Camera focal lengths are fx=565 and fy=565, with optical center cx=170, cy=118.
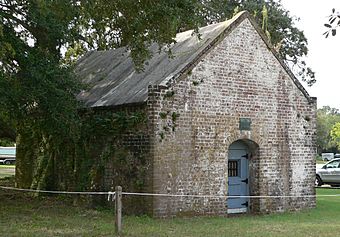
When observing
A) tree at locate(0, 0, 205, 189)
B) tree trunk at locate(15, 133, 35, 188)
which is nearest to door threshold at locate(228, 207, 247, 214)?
tree at locate(0, 0, 205, 189)

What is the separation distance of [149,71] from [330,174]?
18077mm

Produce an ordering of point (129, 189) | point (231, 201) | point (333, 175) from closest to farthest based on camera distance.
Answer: point (129, 189) < point (231, 201) < point (333, 175)

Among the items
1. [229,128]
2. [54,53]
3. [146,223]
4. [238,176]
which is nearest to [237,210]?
[238,176]

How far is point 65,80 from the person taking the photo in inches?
654

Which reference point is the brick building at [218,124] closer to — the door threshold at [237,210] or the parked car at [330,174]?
the door threshold at [237,210]

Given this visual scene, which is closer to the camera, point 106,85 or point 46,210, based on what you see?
point 46,210

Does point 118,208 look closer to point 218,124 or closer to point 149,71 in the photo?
point 218,124

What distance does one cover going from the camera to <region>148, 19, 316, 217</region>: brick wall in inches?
628

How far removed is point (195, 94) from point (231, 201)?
3.81m

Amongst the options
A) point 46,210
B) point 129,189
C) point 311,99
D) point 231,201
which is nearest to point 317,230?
point 231,201

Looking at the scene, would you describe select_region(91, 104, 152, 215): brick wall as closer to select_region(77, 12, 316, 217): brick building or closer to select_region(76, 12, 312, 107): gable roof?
select_region(77, 12, 316, 217): brick building

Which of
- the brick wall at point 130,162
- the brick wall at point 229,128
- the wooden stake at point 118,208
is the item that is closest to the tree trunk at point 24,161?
the brick wall at point 130,162

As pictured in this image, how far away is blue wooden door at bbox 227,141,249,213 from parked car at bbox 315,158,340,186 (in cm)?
1567

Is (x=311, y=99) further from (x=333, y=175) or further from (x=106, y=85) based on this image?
(x=333, y=175)
